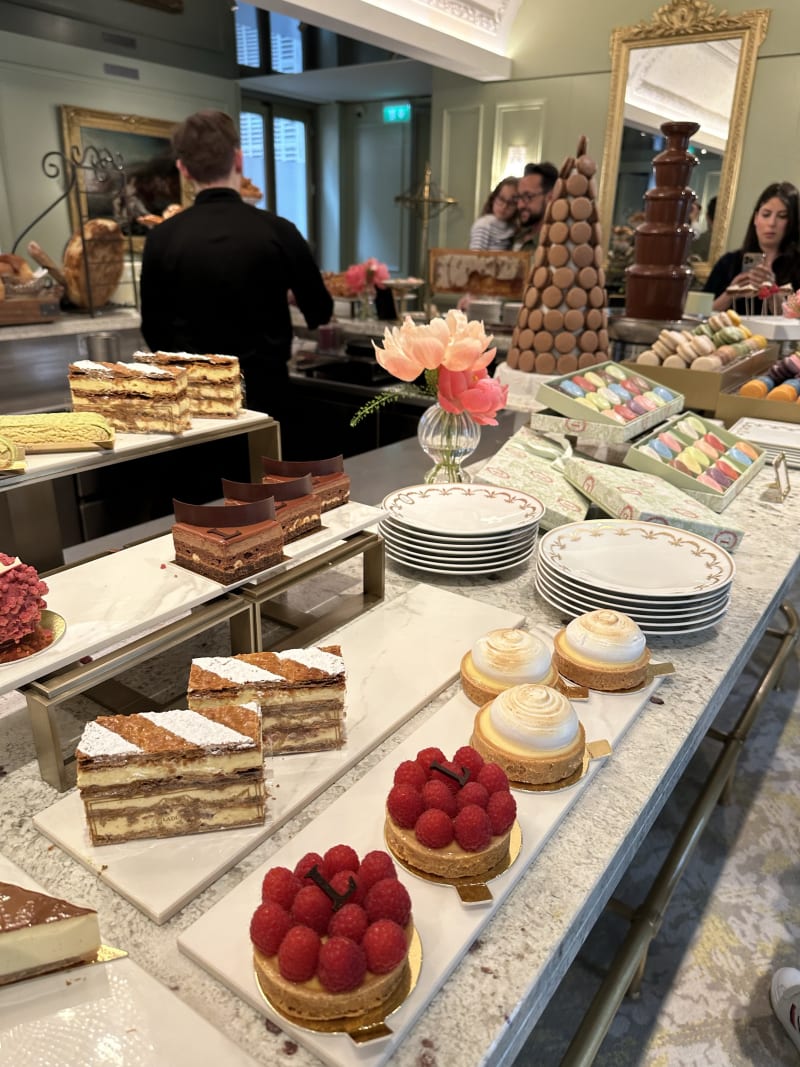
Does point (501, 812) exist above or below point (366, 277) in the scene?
below

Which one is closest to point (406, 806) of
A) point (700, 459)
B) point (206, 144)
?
point (700, 459)

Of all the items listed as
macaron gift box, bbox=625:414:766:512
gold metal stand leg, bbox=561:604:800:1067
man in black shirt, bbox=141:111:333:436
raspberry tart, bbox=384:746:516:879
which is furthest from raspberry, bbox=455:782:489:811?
man in black shirt, bbox=141:111:333:436

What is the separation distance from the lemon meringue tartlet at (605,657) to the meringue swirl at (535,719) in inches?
5.8

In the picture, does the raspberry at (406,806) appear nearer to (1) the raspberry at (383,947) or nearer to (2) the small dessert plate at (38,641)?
(1) the raspberry at (383,947)

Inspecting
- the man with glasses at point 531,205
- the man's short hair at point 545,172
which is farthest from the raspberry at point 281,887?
the man's short hair at point 545,172

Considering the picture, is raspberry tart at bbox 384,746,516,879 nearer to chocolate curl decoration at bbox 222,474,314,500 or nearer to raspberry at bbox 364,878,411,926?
raspberry at bbox 364,878,411,926

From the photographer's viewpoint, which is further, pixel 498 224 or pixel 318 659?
pixel 498 224

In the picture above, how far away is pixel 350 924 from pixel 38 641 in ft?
1.74

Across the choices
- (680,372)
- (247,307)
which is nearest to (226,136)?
(247,307)

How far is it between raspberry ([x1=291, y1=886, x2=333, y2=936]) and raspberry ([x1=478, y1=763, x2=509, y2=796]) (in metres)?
0.21

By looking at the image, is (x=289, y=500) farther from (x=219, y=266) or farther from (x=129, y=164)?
(x=129, y=164)

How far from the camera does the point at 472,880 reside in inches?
29.7

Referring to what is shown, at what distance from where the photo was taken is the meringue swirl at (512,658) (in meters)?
1.02

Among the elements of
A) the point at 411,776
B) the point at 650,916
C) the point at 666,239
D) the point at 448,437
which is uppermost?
the point at 666,239
